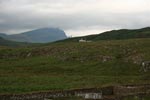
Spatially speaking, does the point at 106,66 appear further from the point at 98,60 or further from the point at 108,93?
the point at 108,93

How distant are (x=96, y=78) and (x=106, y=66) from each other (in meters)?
13.1

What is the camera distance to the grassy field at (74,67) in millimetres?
49500

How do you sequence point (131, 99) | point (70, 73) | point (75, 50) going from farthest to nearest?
point (75, 50) → point (70, 73) → point (131, 99)

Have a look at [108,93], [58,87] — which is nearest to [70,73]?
[58,87]

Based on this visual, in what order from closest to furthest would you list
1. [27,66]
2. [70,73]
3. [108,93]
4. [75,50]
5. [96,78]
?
[108,93]
[96,78]
[70,73]
[27,66]
[75,50]

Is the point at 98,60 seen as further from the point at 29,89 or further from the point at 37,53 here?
the point at 29,89

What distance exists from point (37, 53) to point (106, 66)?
28.4 meters

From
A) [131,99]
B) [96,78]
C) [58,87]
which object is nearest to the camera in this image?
[131,99]

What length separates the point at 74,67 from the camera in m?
68.7

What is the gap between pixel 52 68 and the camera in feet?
229

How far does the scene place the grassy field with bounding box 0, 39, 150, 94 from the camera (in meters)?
49.5

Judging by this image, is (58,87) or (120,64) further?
(120,64)

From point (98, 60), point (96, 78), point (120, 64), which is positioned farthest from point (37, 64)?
point (96, 78)

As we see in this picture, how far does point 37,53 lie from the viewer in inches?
3602
